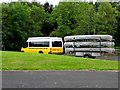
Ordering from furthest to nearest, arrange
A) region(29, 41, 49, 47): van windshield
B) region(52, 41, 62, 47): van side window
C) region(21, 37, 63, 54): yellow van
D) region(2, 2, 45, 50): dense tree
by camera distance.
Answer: region(2, 2, 45, 50): dense tree
region(29, 41, 49, 47): van windshield
region(52, 41, 62, 47): van side window
region(21, 37, 63, 54): yellow van

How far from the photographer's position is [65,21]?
37844 mm

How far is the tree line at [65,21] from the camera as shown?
36.2 m

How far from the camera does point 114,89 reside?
855 centimetres

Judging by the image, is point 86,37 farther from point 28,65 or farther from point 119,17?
point 119,17

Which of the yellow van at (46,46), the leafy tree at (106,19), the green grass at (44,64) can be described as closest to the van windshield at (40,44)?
the yellow van at (46,46)

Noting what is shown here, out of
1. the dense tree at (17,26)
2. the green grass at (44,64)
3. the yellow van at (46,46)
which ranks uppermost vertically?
the dense tree at (17,26)

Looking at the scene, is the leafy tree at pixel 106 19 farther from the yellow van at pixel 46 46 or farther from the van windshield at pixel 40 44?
the van windshield at pixel 40 44

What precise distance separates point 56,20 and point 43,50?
8656 millimetres

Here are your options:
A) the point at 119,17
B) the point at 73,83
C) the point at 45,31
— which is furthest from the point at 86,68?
the point at 45,31

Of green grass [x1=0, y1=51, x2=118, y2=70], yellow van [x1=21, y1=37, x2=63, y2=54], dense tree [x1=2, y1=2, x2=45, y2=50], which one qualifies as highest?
dense tree [x1=2, y1=2, x2=45, y2=50]

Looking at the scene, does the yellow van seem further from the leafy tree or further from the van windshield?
the leafy tree

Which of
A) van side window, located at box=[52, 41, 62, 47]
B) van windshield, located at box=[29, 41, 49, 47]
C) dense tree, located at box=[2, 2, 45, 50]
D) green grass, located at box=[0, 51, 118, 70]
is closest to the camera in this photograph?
green grass, located at box=[0, 51, 118, 70]

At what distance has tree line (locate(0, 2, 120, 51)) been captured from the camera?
1423 inches

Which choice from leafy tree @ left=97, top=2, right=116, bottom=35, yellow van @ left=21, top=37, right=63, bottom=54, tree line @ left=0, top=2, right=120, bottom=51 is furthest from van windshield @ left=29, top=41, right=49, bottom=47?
leafy tree @ left=97, top=2, right=116, bottom=35
